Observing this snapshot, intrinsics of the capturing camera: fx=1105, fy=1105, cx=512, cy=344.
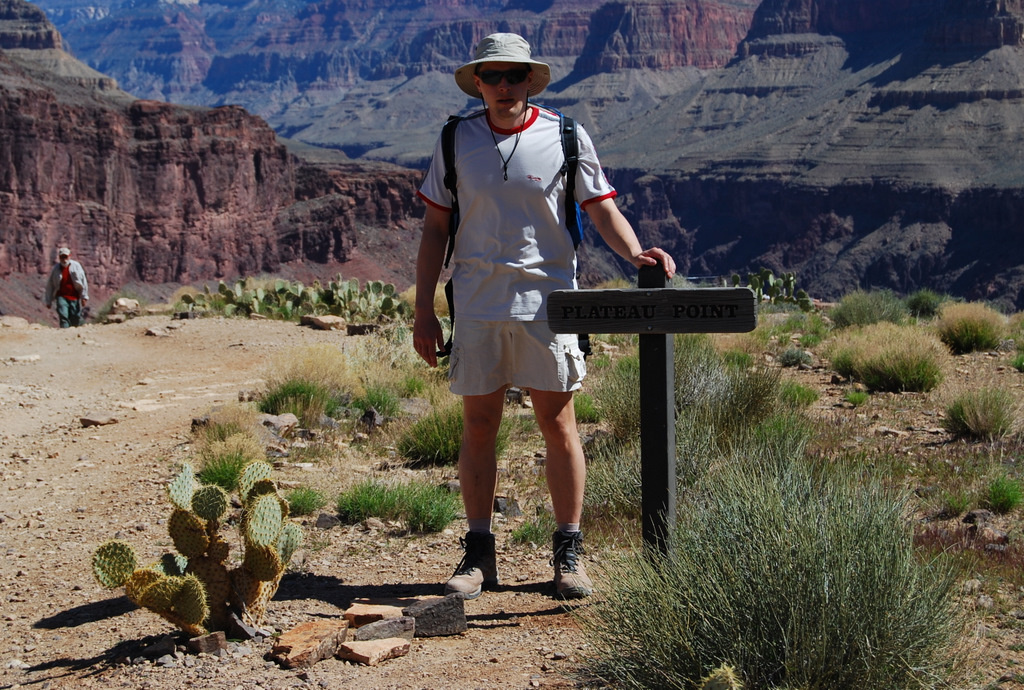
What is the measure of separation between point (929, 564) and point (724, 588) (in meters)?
0.62

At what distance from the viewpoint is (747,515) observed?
3.22 m

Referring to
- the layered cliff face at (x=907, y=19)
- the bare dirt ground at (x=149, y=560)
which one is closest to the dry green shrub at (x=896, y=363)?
the bare dirt ground at (x=149, y=560)

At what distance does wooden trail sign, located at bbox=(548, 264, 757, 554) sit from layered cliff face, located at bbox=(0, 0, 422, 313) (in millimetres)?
54932

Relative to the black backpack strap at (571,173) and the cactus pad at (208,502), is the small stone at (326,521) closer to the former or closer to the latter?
the cactus pad at (208,502)

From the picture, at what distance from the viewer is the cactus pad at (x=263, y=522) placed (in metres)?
3.84

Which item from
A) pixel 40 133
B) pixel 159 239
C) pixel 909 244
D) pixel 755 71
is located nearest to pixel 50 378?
pixel 40 133

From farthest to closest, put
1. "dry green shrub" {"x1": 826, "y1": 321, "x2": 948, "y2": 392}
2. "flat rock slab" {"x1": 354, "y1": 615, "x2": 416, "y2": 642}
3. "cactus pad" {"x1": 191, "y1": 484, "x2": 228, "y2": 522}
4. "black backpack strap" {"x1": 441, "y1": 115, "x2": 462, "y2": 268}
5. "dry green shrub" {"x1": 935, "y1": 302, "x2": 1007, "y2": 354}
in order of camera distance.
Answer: "dry green shrub" {"x1": 935, "y1": 302, "x2": 1007, "y2": 354} < "dry green shrub" {"x1": 826, "y1": 321, "x2": 948, "y2": 392} < "black backpack strap" {"x1": 441, "y1": 115, "x2": 462, "y2": 268} < "cactus pad" {"x1": 191, "y1": 484, "x2": 228, "y2": 522} < "flat rock slab" {"x1": 354, "y1": 615, "x2": 416, "y2": 642}

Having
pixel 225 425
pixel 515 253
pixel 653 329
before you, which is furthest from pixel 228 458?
pixel 653 329

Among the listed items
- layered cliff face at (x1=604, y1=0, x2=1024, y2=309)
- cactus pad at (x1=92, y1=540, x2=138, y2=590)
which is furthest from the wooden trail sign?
layered cliff face at (x1=604, y1=0, x2=1024, y2=309)

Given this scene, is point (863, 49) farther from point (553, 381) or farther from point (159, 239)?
point (553, 381)

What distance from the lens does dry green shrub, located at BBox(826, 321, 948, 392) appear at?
851cm

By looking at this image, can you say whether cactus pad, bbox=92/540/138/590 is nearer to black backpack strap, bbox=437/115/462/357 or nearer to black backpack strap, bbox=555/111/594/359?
black backpack strap, bbox=437/115/462/357

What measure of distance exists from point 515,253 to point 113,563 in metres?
1.74

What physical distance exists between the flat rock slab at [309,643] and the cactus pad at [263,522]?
1.06 feet
